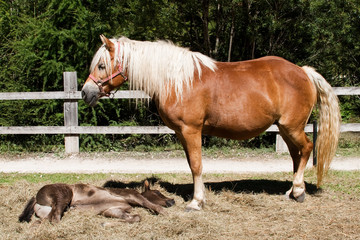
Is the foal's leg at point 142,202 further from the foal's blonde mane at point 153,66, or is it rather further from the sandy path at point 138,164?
the sandy path at point 138,164

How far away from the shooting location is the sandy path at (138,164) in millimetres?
6559

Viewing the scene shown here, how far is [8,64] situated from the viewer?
838cm

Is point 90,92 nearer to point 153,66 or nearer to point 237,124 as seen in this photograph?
point 153,66

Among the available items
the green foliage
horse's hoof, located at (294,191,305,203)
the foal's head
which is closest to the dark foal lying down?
the foal's head

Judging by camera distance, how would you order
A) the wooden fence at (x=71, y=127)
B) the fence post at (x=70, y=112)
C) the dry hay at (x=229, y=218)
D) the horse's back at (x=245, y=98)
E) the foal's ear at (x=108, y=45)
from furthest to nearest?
1. the fence post at (x=70, y=112)
2. the wooden fence at (x=71, y=127)
3. the horse's back at (x=245, y=98)
4. the foal's ear at (x=108, y=45)
5. the dry hay at (x=229, y=218)

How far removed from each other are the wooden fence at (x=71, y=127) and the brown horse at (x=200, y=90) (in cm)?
313

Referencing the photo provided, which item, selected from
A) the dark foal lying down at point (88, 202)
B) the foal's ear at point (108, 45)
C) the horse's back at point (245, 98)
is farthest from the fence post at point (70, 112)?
the horse's back at point (245, 98)

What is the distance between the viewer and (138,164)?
7.00 meters

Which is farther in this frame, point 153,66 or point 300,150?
point 300,150

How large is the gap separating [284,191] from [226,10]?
15.1 feet

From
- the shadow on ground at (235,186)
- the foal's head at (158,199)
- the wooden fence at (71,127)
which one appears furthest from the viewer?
the wooden fence at (71,127)

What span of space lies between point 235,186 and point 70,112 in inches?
168

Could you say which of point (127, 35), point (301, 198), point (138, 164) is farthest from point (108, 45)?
point (127, 35)

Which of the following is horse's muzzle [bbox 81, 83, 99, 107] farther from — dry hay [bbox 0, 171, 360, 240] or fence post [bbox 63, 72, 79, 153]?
fence post [bbox 63, 72, 79, 153]
